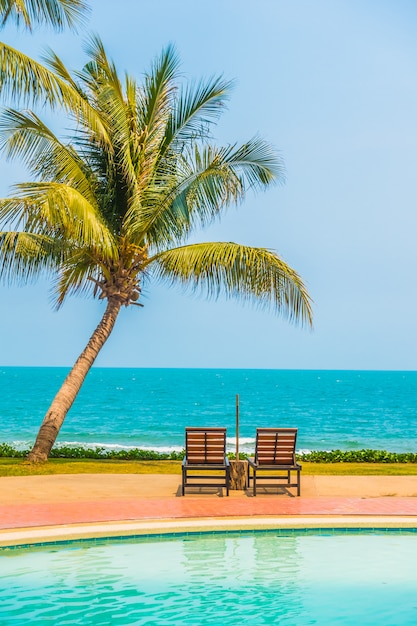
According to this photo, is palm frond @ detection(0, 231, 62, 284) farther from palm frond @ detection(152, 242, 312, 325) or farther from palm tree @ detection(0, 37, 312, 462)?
palm frond @ detection(152, 242, 312, 325)

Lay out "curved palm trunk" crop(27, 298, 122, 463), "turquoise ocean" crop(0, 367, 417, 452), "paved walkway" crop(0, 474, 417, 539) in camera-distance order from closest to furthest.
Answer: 1. "paved walkway" crop(0, 474, 417, 539)
2. "curved palm trunk" crop(27, 298, 122, 463)
3. "turquoise ocean" crop(0, 367, 417, 452)

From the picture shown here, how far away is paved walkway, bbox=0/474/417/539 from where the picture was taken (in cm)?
1108

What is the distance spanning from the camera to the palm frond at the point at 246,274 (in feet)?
54.0

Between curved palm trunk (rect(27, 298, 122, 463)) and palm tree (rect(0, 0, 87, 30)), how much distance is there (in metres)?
6.15

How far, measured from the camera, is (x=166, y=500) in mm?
12406

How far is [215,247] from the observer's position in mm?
16578

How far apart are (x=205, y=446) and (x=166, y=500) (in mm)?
1106

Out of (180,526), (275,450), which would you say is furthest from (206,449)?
(180,526)

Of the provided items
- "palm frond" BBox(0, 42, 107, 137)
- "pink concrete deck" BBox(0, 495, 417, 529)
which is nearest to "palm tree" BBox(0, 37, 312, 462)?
"palm frond" BBox(0, 42, 107, 137)


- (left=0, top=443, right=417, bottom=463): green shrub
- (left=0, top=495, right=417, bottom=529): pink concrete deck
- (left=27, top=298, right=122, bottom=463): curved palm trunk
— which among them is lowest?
(left=0, top=495, right=417, bottom=529): pink concrete deck

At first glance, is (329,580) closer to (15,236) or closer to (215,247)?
(215,247)

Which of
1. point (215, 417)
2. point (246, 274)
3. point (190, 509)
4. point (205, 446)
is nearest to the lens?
point (190, 509)

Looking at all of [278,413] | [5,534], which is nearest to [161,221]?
[5,534]

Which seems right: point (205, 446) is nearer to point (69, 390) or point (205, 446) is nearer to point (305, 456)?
point (69, 390)
